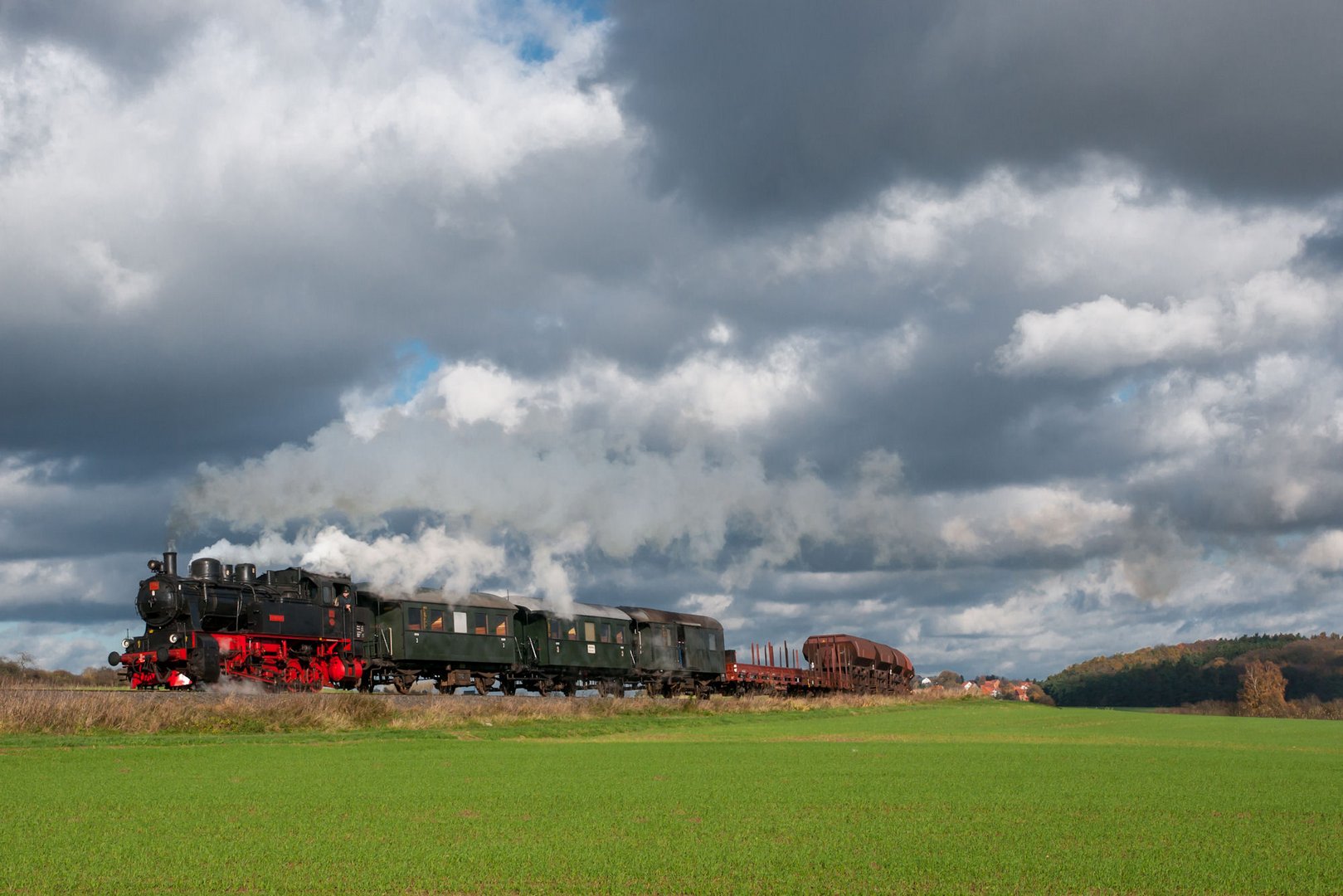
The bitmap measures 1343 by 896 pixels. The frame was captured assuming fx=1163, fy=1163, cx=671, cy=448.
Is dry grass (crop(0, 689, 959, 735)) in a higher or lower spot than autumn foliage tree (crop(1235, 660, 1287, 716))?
higher

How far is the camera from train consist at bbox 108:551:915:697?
134ft

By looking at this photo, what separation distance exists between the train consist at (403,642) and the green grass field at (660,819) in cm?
1301

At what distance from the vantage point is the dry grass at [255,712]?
29.2 meters

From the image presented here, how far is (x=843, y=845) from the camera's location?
12266mm

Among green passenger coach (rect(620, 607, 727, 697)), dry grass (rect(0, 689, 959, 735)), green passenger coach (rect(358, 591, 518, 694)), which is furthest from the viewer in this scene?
green passenger coach (rect(620, 607, 727, 697))

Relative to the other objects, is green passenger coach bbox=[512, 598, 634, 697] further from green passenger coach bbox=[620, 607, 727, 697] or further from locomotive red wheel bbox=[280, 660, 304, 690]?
locomotive red wheel bbox=[280, 660, 304, 690]

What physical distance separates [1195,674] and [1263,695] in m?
50.9

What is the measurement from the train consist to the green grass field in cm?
1301

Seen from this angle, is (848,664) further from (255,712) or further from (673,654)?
(255,712)

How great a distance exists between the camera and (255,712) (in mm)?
32031

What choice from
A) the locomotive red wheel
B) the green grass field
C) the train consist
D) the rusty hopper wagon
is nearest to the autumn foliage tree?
the rusty hopper wagon

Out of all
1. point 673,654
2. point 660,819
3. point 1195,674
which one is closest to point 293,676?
point 673,654

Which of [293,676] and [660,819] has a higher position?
[293,676]

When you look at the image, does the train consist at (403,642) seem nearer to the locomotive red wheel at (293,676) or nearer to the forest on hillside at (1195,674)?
the locomotive red wheel at (293,676)
